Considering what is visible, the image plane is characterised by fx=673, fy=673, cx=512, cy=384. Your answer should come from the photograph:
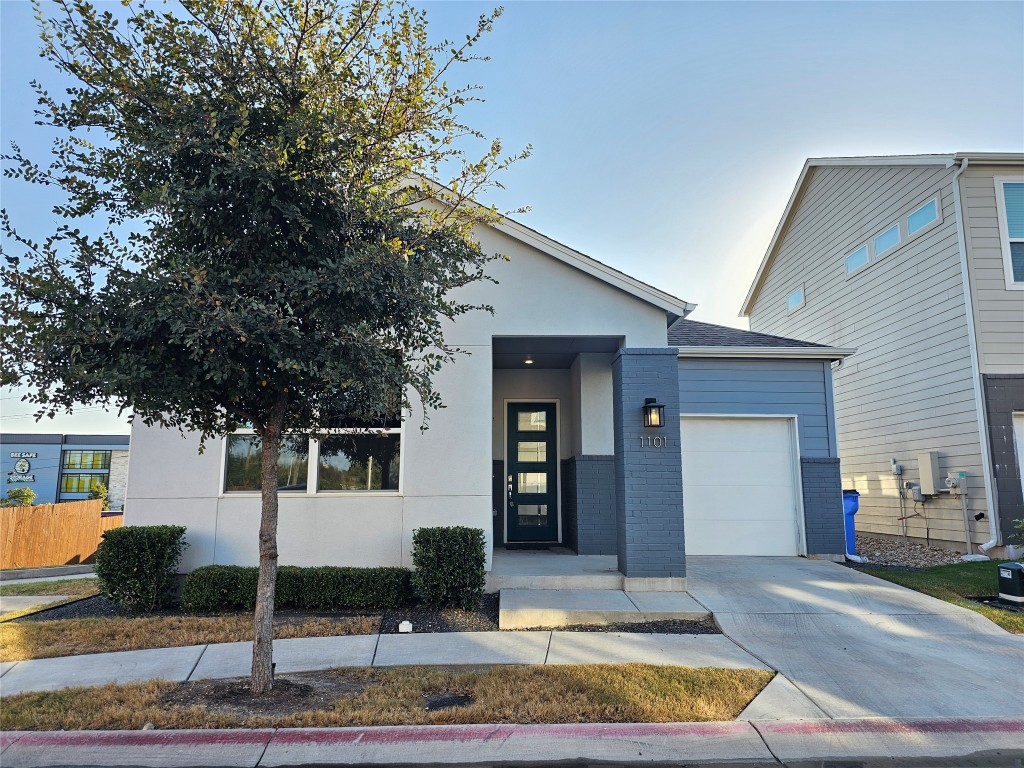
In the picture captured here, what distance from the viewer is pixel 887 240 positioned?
1388 centimetres

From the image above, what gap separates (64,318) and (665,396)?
22.1ft

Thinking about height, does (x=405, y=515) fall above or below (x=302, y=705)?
above

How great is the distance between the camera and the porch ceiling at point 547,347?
9281 millimetres

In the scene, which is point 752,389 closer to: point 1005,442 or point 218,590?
point 1005,442

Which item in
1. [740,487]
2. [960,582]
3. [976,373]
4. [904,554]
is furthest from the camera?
[904,554]

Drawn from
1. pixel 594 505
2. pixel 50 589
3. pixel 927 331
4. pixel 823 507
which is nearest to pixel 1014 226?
pixel 927 331

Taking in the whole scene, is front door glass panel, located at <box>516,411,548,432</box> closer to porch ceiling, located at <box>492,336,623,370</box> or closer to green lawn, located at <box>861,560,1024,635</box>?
porch ceiling, located at <box>492,336,623,370</box>

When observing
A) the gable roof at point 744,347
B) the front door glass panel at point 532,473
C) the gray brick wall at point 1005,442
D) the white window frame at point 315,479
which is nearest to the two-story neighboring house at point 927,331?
the gray brick wall at point 1005,442

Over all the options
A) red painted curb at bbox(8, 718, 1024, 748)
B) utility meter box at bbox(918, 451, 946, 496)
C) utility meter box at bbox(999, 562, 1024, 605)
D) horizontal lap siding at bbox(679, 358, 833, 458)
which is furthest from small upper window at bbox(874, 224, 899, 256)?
red painted curb at bbox(8, 718, 1024, 748)

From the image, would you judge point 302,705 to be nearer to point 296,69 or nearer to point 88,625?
point 88,625

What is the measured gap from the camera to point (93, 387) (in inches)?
191

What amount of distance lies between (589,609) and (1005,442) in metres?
7.98

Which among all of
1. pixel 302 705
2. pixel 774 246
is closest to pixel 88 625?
pixel 302 705

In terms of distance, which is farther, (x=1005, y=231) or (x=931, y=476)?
(x=931, y=476)
